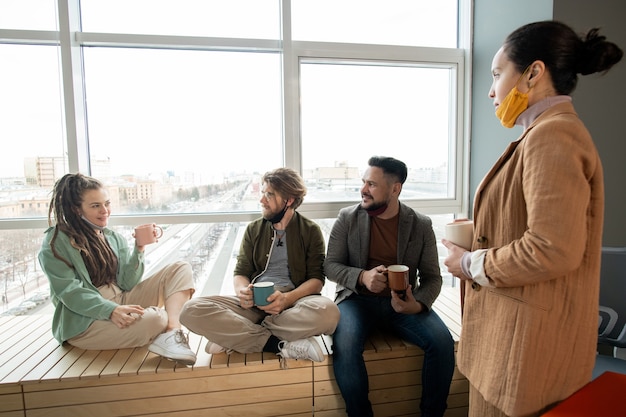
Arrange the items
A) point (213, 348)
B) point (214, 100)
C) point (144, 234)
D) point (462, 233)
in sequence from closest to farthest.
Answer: point (462, 233) < point (213, 348) < point (144, 234) < point (214, 100)

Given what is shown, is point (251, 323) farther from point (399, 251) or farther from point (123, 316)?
point (399, 251)

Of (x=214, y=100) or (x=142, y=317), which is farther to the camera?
(x=214, y=100)

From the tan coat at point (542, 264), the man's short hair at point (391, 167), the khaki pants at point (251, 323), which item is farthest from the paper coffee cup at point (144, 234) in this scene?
the tan coat at point (542, 264)

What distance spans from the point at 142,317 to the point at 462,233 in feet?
5.12

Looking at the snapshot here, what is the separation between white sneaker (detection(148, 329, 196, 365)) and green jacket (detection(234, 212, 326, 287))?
454 millimetres

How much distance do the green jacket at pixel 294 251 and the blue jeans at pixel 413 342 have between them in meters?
0.34

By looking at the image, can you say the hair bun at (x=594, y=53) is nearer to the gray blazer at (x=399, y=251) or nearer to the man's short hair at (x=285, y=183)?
the gray blazer at (x=399, y=251)

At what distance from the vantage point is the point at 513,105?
3.26 feet

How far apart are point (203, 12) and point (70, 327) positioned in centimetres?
204

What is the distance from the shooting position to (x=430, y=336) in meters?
1.70

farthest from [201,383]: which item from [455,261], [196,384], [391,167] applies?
[391,167]

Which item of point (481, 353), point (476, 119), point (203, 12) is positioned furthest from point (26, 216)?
point (476, 119)

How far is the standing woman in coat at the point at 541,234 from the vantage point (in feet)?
2.74

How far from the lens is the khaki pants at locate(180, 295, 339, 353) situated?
67.1 inches
